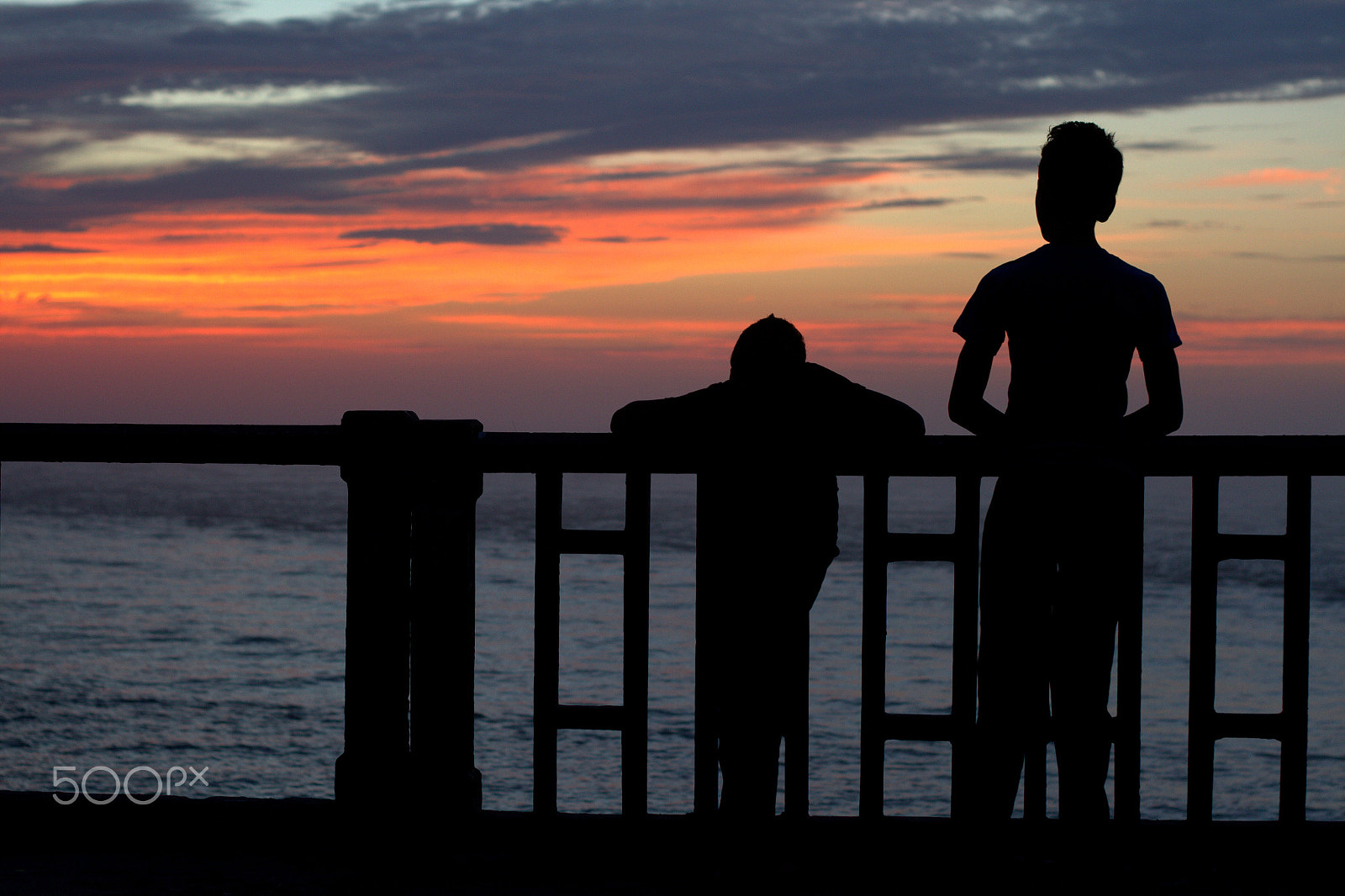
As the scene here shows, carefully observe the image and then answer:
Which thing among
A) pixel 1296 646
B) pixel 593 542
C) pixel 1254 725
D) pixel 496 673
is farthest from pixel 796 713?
pixel 496 673

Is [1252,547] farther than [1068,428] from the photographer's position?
Yes

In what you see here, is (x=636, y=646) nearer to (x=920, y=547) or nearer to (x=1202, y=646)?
(x=920, y=547)

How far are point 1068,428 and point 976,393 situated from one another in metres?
0.23

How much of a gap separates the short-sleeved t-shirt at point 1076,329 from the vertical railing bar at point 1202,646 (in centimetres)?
80

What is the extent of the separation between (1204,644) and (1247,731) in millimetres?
259

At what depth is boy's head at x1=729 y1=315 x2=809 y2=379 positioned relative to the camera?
2842 millimetres

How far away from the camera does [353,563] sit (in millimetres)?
3688

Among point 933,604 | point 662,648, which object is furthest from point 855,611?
point 662,648

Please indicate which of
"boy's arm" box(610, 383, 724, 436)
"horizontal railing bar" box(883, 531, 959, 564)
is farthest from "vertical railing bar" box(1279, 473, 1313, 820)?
"boy's arm" box(610, 383, 724, 436)

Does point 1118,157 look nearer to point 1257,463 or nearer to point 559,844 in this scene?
point 1257,463

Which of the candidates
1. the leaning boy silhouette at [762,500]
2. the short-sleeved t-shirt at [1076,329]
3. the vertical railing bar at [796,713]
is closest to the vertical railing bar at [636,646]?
the vertical railing bar at [796,713]

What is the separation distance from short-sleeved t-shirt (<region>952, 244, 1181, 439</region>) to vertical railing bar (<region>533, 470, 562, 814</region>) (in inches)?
53.7

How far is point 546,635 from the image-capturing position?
3.69 m

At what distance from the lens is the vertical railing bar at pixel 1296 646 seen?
3541 mm
